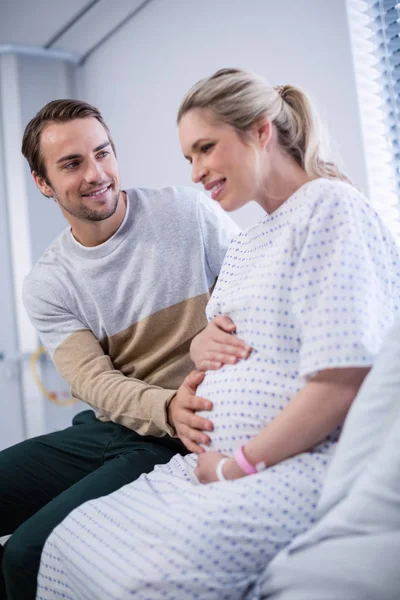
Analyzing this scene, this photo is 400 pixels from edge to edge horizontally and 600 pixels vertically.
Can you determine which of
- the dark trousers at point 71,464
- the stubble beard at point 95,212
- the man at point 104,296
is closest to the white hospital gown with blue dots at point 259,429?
the dark trousers at point 71,464

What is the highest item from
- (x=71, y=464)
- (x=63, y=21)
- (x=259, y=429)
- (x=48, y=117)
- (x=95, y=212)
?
(x=63, y=21)

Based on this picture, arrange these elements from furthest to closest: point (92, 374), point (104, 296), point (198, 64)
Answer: point (198, 64) → point (104, 296) → point (92, 374)

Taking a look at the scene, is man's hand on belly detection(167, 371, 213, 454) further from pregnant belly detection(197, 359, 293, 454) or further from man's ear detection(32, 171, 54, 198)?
man's ear detection(32, 171, 54, 198)

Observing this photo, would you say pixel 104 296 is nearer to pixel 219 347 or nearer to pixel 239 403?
pixel 219 347

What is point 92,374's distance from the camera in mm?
1594

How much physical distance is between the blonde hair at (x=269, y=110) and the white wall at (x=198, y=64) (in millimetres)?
453

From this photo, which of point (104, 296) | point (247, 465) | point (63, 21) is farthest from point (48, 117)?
point (63, 21)

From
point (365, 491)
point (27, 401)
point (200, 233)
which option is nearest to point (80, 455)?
point (200, 233)

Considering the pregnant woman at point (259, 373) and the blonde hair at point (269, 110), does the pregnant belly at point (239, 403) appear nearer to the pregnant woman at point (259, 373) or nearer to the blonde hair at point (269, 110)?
the pregnant woman at point (259, 373)

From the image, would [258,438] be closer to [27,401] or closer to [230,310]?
[230,310]

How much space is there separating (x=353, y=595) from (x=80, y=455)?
91 cm

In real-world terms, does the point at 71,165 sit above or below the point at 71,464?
above

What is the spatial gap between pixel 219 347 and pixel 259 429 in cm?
18

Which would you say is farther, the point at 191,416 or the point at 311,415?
the point at 191,416
